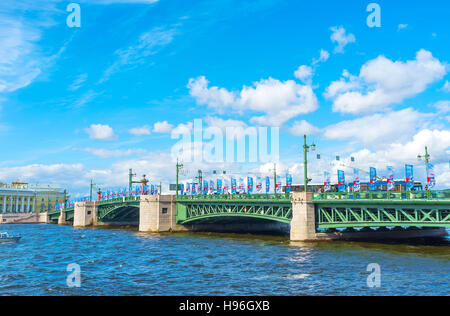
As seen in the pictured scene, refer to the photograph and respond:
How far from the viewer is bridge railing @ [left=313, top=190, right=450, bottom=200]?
3488 centimetres

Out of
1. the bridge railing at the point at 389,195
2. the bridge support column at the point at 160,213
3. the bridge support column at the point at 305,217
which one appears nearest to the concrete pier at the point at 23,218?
the bridge support column at the point at 160,213

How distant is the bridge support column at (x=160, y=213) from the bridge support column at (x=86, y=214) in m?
33.6

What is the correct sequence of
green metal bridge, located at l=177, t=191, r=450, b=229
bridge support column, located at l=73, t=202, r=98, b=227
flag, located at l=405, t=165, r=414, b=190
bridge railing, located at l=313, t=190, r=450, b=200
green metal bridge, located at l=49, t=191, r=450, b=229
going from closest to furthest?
1. bridge railing, located at l=313, t=190, r=450, b=200
2. green metal bridge, located at l=177, t=191, r=450, b=229
3. green metal bridge, located at l=49, t=191, r=450, b=229
4. flag, located at l=405, t=165, r=414, b=190
5. bridge support column, located at l=73, t=202, r=98, b=227

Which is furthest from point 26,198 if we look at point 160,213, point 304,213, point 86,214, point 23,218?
point 304,213

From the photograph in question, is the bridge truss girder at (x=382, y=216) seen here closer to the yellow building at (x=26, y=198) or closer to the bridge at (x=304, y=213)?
the bridge at (x=304, y=213)

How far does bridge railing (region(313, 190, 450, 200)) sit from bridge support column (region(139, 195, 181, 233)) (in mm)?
32360

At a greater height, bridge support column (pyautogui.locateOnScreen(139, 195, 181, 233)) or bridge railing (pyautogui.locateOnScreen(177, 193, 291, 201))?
bridge railing (pyautogui.locateOnScreen(177, 193, 291, 201))

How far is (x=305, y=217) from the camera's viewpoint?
46312mm

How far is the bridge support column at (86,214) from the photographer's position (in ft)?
320

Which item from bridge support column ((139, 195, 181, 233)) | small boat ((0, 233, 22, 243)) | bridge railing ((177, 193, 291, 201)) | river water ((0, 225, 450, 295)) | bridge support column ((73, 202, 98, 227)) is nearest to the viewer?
river water ((0, 225, 450, 295))

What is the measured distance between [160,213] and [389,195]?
43153 mm

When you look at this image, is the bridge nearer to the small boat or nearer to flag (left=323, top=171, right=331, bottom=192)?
flag (left=323, top=171, right=331, bottom=192)

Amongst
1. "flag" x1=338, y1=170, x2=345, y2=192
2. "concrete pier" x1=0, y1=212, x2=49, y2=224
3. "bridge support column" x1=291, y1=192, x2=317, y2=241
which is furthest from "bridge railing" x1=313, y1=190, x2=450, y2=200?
"concrete pier" x1=0, y1=212, x2=49, y2=224

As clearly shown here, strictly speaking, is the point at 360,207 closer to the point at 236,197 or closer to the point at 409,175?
the point at 409,175
